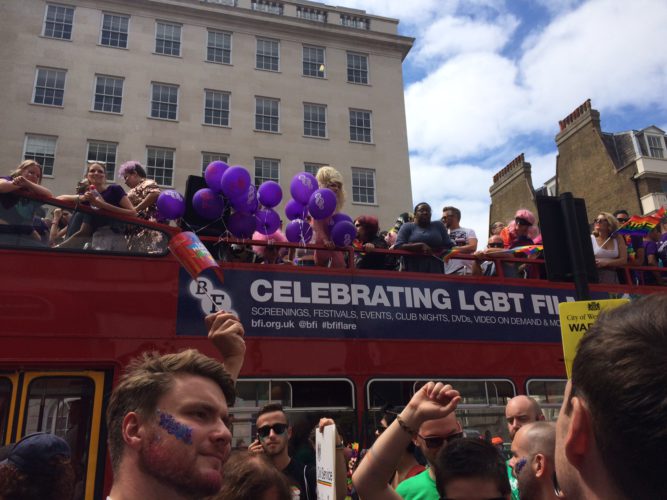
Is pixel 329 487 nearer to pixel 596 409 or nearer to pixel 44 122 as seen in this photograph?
pixel 596 409

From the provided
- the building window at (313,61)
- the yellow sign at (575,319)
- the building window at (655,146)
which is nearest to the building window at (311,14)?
the building window at (313,61)

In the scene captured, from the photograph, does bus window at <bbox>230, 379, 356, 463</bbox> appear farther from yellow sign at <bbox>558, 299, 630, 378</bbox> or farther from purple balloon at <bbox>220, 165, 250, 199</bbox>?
yellow sign at <bbox>558, 299, 630, 378</bbox>

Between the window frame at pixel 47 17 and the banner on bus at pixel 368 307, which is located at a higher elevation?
the window frame at pixel 47 17

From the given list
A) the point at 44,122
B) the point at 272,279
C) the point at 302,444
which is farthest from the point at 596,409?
the point at 44,122

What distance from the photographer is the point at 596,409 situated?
101 centimetres

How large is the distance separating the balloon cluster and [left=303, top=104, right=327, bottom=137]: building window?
17.9 metres

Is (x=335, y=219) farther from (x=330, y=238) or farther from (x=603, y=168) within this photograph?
(x=603, y=168)

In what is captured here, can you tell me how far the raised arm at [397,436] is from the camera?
6.42ft

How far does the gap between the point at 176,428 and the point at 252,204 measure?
4743 mm

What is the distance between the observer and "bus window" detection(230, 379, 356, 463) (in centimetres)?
518

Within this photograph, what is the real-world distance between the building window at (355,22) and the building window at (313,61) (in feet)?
7.78

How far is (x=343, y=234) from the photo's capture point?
6.38 metres

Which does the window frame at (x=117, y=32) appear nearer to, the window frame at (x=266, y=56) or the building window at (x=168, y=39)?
the building window at (x=168, y=39)

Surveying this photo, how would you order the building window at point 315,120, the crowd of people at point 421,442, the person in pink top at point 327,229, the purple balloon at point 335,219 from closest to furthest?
the crowd of people at point 421,442 → the person in pink top at point 327,229 → the purple balloon at point 335,219 → the building window at point 315,120
